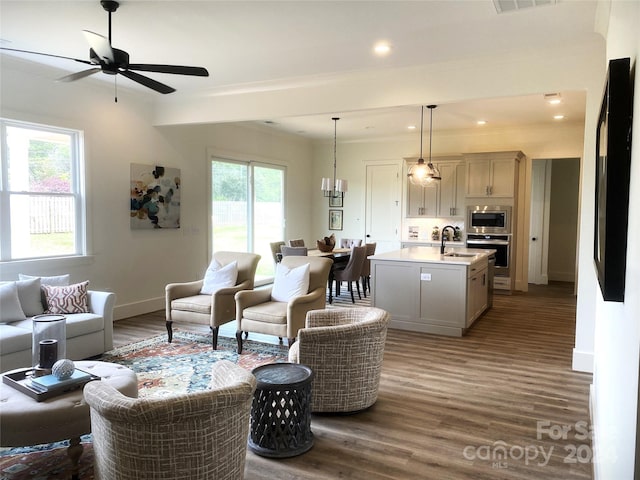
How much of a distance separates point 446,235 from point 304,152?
12.1 ft

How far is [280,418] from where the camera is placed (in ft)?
9.30

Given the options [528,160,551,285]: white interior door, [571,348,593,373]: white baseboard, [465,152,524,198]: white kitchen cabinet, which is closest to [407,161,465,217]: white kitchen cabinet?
[465,152,524,198]: white kitchen cabinet

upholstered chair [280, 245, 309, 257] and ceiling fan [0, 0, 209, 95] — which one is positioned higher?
ceiling fan [0, 0, 209, 95]

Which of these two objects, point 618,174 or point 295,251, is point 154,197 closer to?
point 295,251

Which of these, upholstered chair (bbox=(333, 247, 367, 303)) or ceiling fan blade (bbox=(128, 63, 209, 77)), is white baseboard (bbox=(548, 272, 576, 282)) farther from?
ceiling fan blade (bbox=(128, 63, 209, 77))

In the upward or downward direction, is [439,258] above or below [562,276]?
above

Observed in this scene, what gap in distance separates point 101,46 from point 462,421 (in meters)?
3.68

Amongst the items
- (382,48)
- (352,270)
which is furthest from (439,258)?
(382,48)

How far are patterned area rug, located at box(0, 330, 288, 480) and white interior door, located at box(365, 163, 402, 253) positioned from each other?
5280 millimetres

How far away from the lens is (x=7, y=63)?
491cm

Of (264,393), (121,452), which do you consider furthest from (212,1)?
(121,452)

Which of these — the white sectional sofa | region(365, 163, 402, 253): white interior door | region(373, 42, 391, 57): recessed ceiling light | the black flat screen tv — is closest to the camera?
the black flat screen tv

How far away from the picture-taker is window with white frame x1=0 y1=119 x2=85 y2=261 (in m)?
5.00

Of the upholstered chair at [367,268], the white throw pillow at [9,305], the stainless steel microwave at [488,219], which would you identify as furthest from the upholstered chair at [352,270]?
the white throw pillow at [9,305]
